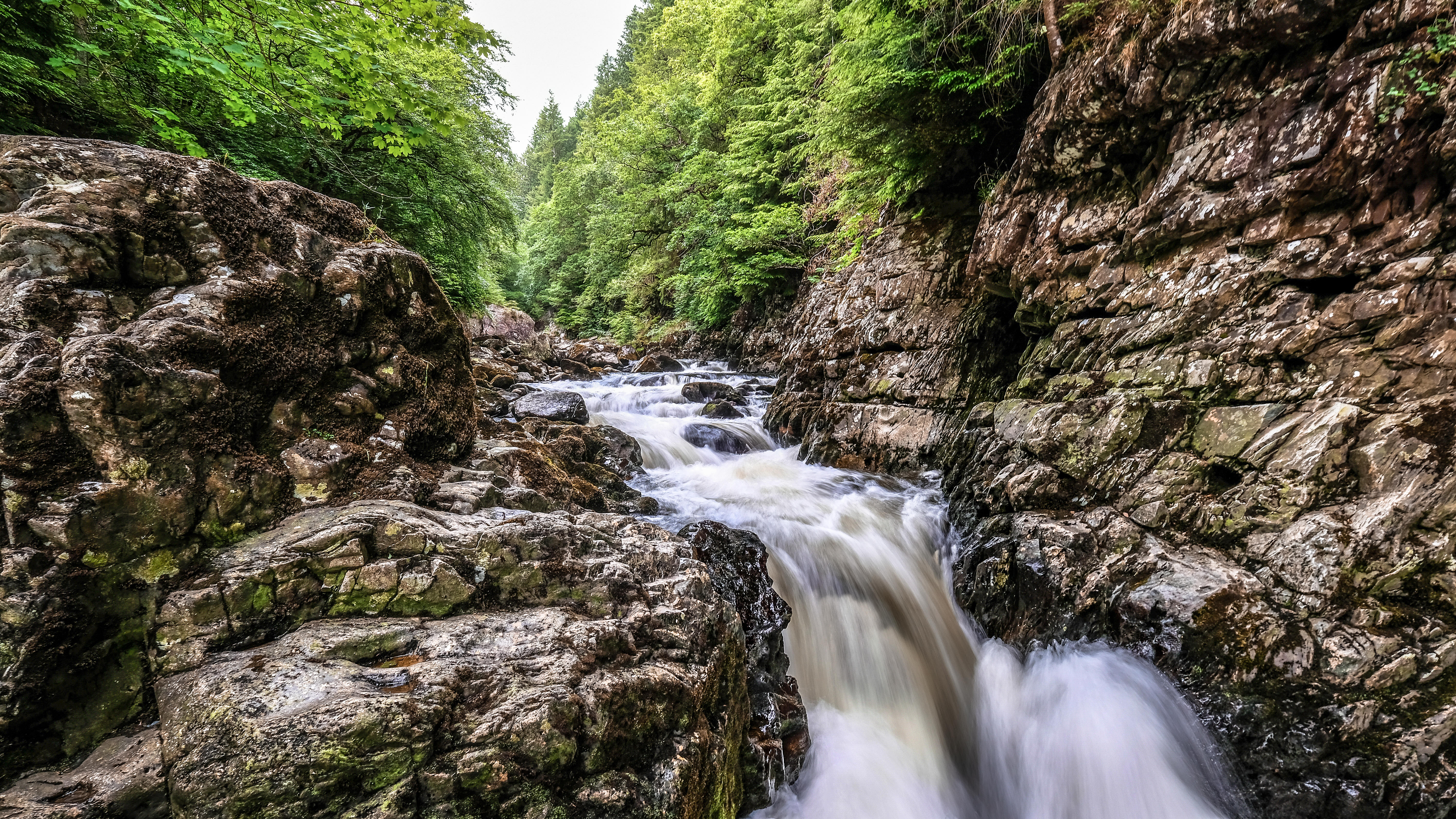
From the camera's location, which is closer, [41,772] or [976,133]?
[41,772]

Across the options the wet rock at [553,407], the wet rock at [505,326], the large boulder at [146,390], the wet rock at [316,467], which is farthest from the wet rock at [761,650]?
the wet rock at [505,326]

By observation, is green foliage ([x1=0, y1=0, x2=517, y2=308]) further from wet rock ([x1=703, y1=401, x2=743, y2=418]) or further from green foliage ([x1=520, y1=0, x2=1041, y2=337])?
wet rock ([x1=703, y1=401, x2=743, y2=418])

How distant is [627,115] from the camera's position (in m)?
21.5

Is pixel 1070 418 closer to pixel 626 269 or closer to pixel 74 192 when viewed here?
pixel 74 192

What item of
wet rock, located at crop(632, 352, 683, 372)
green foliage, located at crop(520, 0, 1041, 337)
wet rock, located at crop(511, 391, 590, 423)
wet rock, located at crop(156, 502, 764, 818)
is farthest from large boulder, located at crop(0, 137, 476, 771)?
wet rock, located at crop(632, 352, 683, 372)

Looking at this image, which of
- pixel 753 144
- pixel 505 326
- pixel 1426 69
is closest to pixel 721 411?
pixel 753 144

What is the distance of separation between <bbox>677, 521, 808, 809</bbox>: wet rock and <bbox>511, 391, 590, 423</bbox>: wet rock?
4018mm

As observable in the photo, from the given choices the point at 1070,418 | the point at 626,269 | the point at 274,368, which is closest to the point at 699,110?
the point at 626,269

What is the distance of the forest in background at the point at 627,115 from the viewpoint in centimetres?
392

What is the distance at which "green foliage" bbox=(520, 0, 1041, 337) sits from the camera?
7.12 m

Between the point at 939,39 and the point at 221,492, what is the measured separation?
8782 mm

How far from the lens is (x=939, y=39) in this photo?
690 centimetres

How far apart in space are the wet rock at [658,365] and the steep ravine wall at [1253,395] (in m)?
12.7

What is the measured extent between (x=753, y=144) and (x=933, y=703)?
602 inches
